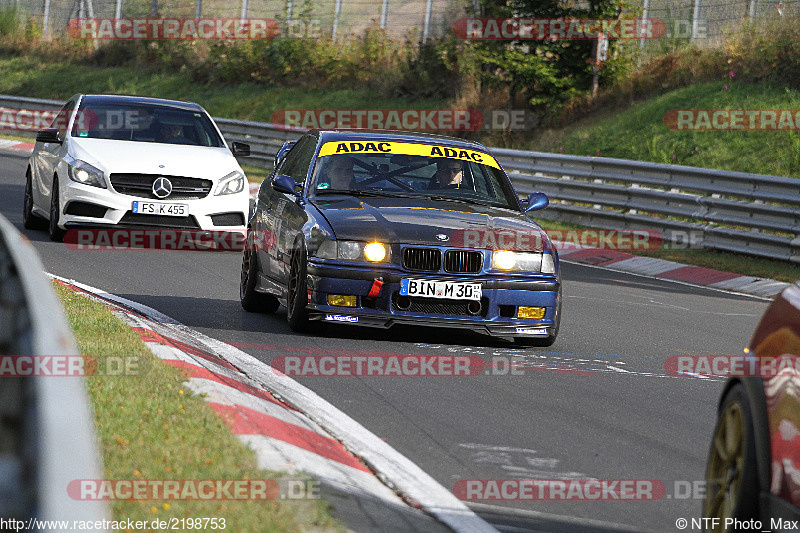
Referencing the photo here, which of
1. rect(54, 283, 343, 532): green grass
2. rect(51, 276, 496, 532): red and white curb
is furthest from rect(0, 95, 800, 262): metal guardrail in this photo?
rect(54, 283, 343, 532): green grass

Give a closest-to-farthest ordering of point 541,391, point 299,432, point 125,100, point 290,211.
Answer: point 299,432, point 541,391, point 290,211, point 125,100

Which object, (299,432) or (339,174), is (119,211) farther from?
(299,432)

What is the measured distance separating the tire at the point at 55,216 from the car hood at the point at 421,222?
5634 millimetres

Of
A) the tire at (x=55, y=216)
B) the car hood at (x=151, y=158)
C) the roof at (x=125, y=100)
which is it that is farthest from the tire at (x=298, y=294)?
the roof at (x=125, y=100)

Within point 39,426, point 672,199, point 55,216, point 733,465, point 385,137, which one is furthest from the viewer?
point 672,199

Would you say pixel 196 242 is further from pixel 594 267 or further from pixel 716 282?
pixel 716 282

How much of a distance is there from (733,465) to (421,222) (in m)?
5.19

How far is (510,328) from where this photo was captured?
30.0ft

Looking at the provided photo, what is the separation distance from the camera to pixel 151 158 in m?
14.5

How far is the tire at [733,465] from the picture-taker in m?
3.88

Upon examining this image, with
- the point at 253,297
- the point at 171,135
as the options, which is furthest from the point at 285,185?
the point at 171,135

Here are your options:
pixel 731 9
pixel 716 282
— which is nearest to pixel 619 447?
pixel 716 282

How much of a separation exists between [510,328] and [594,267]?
7974 millimetres

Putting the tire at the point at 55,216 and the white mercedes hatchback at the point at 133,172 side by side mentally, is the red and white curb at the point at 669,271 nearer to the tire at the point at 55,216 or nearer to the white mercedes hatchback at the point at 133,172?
the white mercedes hatchback at the point at 133,172
